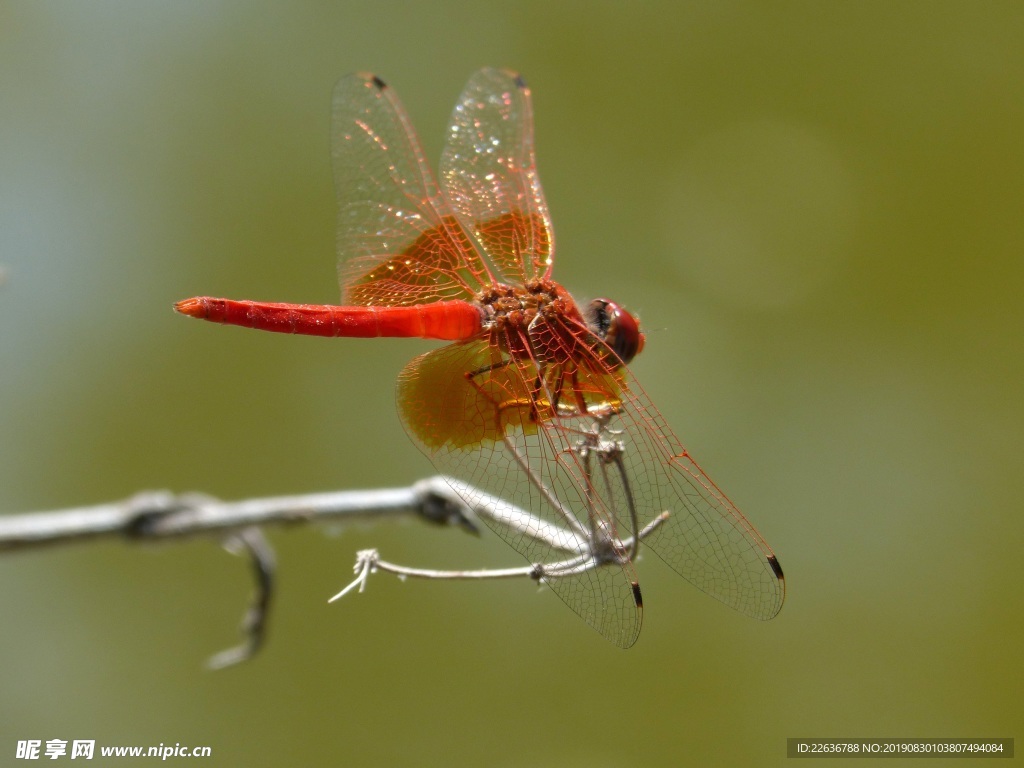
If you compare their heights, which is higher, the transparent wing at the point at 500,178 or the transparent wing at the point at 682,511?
the transparent wing at the point at 500,178

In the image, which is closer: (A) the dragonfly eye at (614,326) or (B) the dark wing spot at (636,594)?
(B) the dark wing spot at (636,594)

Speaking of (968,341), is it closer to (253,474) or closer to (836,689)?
(836,689)

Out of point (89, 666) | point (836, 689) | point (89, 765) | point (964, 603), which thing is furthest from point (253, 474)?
point (964, 603)

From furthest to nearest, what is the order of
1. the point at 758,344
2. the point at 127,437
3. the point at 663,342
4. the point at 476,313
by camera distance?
1. the point at 758,344
2. the point at 663,342
3. the point at 127,437
4. the point at 476,313

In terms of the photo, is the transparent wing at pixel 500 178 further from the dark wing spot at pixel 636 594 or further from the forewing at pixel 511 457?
the dark wing spot at pixel 636 594

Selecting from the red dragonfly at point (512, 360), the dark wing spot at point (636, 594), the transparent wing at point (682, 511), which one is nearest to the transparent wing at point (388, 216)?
the red dragonfly at point (512, 360)

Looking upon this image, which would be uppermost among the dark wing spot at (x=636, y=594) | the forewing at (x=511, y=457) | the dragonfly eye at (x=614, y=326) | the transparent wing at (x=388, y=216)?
the transparent wing at (x=388, y=216)

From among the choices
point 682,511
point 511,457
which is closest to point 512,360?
point 511,457
